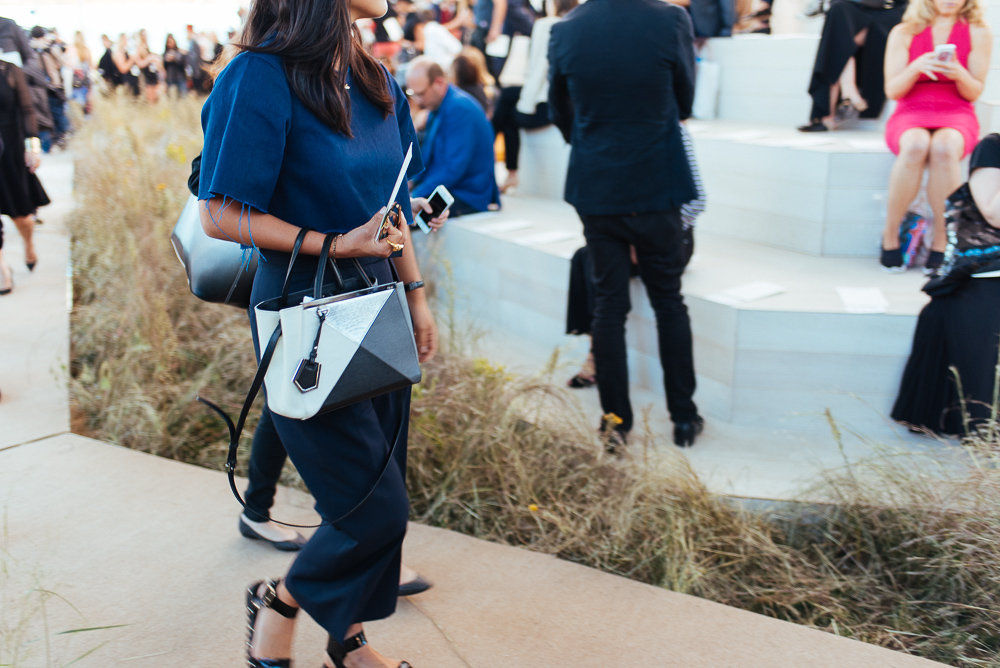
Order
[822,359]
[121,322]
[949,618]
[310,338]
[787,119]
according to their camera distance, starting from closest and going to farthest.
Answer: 1. [310,338]
2. [949,618]
3. [822,359]
4. [121,322]
5. [787,119]

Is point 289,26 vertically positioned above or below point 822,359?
above

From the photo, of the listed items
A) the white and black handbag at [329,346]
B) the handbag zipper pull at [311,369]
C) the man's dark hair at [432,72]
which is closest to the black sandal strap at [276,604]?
the white and black handbag at [329,346]

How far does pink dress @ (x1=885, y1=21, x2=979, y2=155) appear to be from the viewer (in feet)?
12.6

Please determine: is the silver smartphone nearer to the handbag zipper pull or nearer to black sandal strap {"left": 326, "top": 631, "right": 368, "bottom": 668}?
the handbag zipper pull

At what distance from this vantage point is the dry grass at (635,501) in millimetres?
2205

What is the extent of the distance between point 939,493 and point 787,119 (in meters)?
3.80

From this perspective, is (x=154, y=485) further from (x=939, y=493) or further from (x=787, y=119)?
(x=787, y=119)

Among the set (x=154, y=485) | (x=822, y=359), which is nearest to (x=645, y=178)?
(x=822, y=359)

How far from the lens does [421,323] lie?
6.39 ft

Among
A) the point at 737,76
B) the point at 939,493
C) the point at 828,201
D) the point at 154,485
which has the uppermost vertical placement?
the point at 737,76

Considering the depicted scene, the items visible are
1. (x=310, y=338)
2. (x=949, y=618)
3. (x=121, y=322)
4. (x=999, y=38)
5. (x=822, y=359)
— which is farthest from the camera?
(x=999, y=38)

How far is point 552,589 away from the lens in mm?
2301

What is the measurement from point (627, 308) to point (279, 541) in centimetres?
159

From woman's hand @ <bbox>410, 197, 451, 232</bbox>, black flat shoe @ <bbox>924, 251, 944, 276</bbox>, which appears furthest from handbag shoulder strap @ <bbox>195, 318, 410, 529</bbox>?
black flat shoe @ <bbox>924, 251, 944, 276</bbox>
